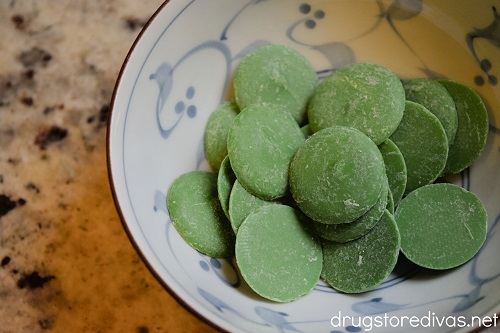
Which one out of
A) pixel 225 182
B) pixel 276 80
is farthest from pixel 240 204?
pixel 276 80

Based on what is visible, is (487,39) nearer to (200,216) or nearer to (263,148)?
(263,148)

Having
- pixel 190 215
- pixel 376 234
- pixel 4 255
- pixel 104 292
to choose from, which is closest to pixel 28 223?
pixel 4 255

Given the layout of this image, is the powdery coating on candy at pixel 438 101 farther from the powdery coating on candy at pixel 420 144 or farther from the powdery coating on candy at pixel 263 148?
the powdery coating on candy at pixel 263 148

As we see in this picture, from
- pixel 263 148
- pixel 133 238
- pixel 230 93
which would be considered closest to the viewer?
pixel 133 238

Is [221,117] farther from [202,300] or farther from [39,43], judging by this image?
[39,43]

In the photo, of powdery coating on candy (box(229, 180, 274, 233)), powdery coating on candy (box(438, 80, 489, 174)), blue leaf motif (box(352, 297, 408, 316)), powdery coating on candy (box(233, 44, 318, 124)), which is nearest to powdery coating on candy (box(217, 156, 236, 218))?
powdery coating on candy (box(229, 180, 274, 233))

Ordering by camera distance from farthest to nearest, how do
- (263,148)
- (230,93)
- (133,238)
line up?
(230,93)
(263,148)
(133,238)

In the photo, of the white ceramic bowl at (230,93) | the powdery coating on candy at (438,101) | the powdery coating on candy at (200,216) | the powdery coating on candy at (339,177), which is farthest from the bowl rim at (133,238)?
the powdery coating on candy at (438,101)
